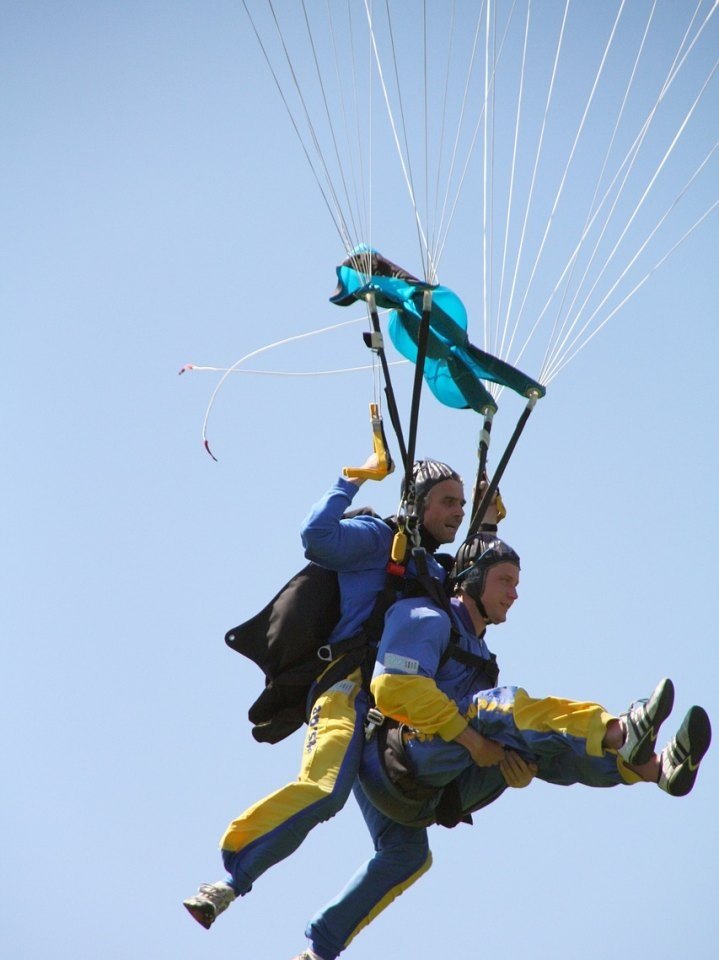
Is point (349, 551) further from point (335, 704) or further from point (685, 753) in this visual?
point (685, 753)

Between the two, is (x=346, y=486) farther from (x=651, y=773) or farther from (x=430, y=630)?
(x=651, y=773)

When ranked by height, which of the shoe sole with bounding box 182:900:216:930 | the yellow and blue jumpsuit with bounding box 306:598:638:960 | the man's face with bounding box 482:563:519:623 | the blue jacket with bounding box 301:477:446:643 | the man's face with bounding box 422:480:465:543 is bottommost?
the shoe sole with bounding box 182:900:216:930

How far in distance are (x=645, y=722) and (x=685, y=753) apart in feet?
0.69

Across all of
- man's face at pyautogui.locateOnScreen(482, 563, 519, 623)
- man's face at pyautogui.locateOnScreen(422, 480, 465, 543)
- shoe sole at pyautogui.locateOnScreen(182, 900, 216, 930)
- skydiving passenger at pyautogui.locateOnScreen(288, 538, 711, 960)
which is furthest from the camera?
man's face at pyautogui.locateOnScreen(422, 480, 465, 543)

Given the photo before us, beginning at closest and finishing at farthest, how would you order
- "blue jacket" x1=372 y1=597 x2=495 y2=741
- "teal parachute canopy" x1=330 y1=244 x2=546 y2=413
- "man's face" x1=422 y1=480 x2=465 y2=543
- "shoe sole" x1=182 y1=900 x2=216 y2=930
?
"shoe sole" x1=182 y1=900 x2=216 y2=930
"blue jacket" x1=372 y1=597 x2=495 y2=741
"man's face" x1=422 y1=480 x2=465 y2=543
"teal parachute canopy" x1=330 y1=244 x2=546 y2=413

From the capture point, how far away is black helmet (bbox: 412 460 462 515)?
7379mm

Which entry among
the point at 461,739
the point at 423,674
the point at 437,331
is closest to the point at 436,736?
the point at 461,739

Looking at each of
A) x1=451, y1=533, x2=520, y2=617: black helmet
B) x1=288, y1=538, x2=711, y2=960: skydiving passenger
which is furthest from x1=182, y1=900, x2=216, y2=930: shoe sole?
x1=451, y1=533, x2=520, y2=617: black helmet

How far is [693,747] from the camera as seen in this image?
6203mm

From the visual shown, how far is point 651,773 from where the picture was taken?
21.0 ft

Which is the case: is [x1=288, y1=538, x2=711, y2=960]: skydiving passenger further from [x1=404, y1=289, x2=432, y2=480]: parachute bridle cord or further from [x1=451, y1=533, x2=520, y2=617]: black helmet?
[x1=404, y1=289, x2=432, y2=480]: parachute bridle cord

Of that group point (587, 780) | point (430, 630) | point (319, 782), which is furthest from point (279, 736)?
point (587, 780)

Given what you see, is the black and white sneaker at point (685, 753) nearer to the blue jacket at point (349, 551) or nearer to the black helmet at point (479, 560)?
the black helmet at point (479, 560)

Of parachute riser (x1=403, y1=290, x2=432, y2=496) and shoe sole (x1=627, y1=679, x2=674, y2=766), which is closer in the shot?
shoe sole (x1=627, y1=679, x2=674, y2=766)
